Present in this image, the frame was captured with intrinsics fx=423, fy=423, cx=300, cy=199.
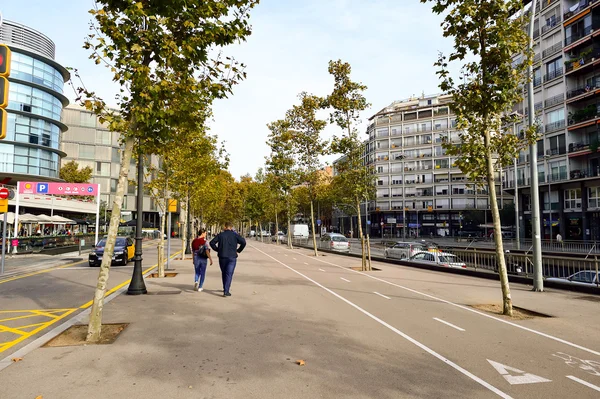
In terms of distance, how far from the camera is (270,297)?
11.2 m

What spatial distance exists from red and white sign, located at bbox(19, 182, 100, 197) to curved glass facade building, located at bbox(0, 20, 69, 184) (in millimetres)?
19738

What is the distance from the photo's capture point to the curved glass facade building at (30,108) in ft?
158

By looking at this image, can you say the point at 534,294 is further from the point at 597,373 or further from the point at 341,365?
the point at 341,365

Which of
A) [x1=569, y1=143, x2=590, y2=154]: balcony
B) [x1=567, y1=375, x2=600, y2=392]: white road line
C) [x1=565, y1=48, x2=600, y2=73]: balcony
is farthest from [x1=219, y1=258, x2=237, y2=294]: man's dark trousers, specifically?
[x1=569, y1=143, x2=590, y2=154]: balcony

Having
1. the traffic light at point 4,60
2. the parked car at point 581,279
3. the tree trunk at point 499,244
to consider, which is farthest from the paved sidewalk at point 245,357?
the traffic light at point 4,60

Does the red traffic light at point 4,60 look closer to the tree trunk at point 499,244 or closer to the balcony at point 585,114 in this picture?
the tree trunk at point 499,244

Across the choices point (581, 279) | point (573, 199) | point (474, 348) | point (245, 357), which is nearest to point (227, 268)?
point (245, 357)

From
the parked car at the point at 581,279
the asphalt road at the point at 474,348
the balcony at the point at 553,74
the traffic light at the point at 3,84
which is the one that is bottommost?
the asphalt road at the point at 474,348

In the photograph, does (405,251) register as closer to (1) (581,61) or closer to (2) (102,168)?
(1) (581,61)

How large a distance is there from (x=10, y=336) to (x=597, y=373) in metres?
8.84

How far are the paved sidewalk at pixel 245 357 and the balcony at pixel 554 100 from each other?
4191 centimetres

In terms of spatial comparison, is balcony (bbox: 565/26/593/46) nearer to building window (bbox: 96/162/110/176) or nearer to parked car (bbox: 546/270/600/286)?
parked car (bbox: 546/270/600/286)

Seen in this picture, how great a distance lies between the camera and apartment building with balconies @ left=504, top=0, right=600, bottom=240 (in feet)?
135

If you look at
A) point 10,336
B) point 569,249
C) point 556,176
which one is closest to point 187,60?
point 10,336
